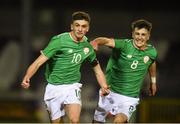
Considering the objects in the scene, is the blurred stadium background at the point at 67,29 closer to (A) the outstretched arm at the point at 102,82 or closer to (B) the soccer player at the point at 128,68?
(B) the soccer player at the point at 128,68

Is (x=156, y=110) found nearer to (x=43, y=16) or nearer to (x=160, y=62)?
(x=160, y=62)

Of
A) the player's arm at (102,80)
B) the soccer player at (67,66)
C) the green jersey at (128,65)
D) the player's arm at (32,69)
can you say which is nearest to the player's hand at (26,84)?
the player's arm at (32,69)

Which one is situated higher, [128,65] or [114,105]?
[128,65]

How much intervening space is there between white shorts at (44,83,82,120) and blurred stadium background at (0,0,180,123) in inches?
241

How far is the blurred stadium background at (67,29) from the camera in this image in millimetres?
14930

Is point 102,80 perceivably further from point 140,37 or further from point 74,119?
point 140,37

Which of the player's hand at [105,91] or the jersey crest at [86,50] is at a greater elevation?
the jersey crest at [86,50]

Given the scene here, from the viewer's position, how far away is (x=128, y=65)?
8656 mm

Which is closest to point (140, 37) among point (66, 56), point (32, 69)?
point (66, 56)

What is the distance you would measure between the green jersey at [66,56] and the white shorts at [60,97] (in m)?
0.06

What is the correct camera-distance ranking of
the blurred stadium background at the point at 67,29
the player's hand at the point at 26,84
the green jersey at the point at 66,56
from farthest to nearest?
the blurred stadium background at the point at 67,29, the green jersey at the point at 66,56, the player's hand at the point at 26,84

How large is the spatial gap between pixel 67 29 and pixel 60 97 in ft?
21.9

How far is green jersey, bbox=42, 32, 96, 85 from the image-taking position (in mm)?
8195

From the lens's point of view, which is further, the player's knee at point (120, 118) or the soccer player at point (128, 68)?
the player's knee at point (120, 118)
